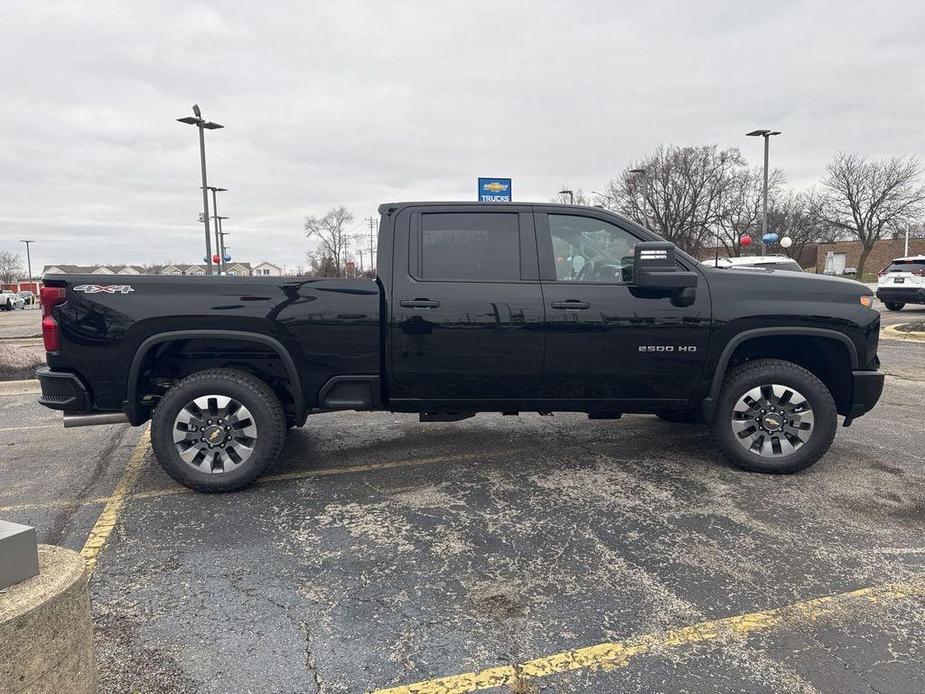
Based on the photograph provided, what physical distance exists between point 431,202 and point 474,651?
2947mm

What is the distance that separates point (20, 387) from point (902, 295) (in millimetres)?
20383

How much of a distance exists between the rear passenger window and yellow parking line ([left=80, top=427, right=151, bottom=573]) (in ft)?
8.03

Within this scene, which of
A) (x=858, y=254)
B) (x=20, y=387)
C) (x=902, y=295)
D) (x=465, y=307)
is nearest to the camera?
(x=465, y=307)

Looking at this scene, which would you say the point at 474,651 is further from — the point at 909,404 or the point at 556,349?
the point at 909,404

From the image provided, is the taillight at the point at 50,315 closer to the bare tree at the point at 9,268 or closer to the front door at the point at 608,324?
the front door at the point at 608,324

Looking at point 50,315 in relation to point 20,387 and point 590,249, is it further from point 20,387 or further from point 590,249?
point 20,387

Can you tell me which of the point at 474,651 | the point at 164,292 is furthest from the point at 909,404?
the point at 164,292

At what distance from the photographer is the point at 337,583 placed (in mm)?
2951

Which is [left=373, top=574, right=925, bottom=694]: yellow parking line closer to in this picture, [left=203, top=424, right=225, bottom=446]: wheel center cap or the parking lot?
the parking lot

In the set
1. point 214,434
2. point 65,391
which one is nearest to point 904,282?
point 214,434

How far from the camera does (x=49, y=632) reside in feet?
5.75

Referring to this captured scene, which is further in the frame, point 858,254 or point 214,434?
point 858,254

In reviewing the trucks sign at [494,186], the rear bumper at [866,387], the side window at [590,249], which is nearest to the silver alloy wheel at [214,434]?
the side window at [590,249]

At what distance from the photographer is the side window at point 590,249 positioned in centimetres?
422
